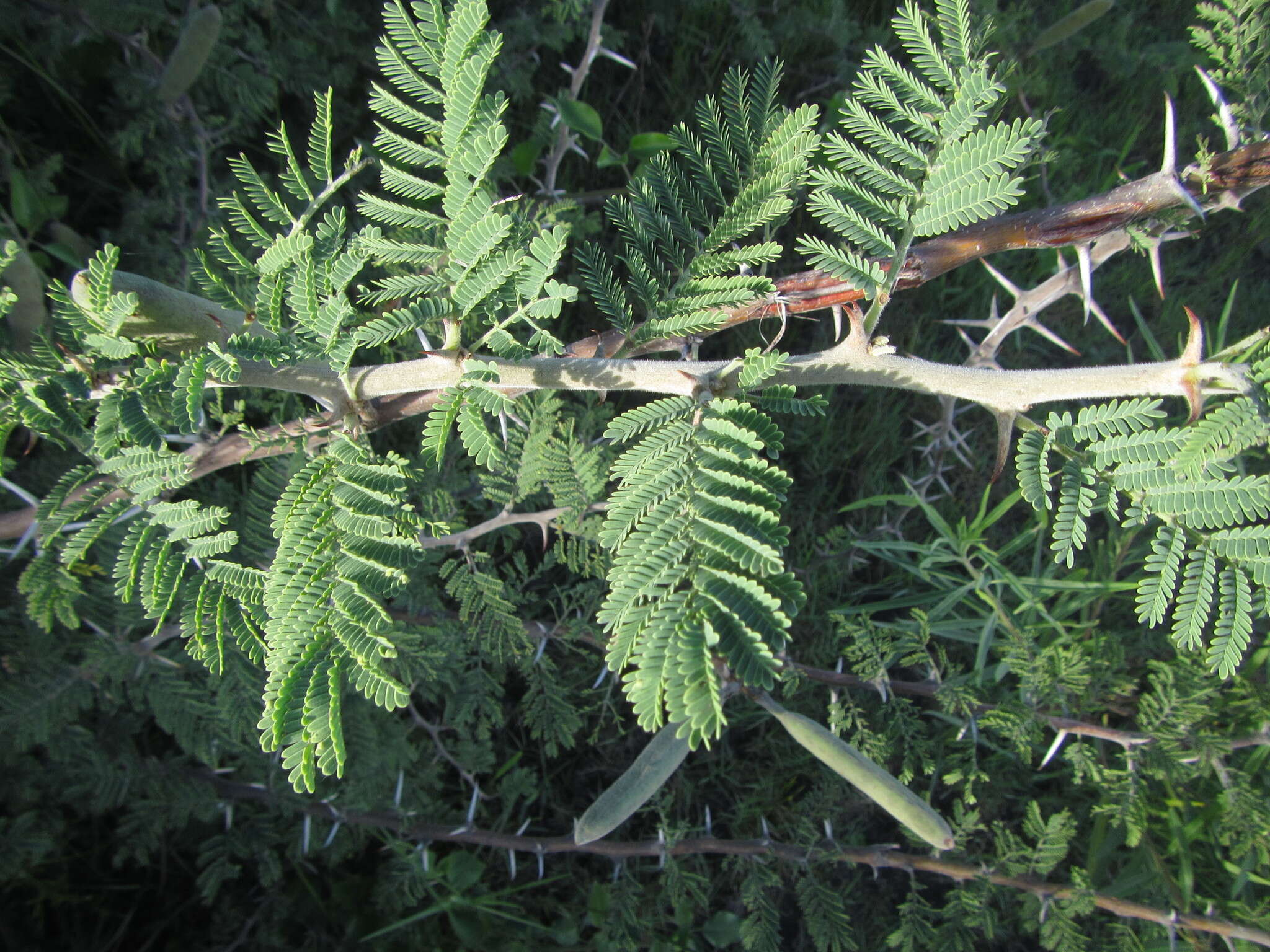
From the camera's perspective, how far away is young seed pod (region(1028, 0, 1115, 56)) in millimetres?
2438

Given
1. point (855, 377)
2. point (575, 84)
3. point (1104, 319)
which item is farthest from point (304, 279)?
point (1104, 319)

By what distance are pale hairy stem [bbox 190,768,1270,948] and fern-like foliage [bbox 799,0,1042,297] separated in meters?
1.83

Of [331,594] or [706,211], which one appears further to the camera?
[706,211]

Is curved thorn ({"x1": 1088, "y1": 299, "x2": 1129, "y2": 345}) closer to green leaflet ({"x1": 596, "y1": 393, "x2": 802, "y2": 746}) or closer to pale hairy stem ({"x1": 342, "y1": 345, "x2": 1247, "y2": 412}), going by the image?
pale hairy stem ({"x1": 342, "y1": 345, "x2": 1247, "y2": 412})

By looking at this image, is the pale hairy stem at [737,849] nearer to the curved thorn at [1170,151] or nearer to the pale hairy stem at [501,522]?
the pale hairy stem at [501,522]

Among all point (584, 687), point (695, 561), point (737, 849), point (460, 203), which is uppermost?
point (460, 203)

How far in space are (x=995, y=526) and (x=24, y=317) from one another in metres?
3.22

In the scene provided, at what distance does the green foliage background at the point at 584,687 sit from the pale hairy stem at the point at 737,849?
5 cm

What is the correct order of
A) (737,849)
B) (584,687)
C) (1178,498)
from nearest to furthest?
(1178,498)
(737,849)
(584,687)

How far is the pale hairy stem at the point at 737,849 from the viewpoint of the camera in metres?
2.35

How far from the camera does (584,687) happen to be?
110 inches

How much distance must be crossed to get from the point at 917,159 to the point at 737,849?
2079 mm

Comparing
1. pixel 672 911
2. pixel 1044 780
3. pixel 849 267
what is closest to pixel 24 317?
pixel 849 267

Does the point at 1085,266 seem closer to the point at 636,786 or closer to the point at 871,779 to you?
the point at 871,779
